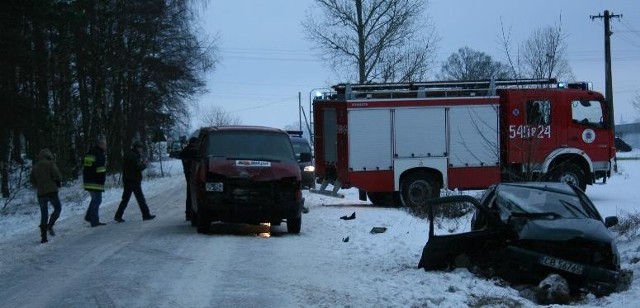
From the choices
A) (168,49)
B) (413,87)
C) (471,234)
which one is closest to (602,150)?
(413,87)

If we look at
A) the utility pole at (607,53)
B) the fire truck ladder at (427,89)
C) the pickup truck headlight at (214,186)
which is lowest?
the pickup truck headlight at (214,186)

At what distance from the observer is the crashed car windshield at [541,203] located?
9.41m

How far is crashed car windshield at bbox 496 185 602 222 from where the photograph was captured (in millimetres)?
9414

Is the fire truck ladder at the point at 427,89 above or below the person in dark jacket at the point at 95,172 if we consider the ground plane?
above

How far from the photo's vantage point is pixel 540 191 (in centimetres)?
1012

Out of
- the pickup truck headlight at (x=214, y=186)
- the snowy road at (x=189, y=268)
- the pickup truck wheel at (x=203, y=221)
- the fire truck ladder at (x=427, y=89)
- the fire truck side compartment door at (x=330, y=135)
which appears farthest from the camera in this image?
the fire truck side compartment door at (x=330, y=135)

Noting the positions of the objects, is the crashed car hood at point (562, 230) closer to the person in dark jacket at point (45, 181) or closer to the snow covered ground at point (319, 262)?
the snow covered ground at point (319, 262)

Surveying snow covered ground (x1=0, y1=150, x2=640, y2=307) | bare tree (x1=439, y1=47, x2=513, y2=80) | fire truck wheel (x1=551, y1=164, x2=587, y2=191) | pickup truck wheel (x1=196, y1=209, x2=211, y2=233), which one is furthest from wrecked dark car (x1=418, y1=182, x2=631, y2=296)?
bare tree (x1=439, y1=47, x2=513, y2=80)

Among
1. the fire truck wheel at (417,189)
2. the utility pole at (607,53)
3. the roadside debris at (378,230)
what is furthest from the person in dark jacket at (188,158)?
the utility pole at (607,53)

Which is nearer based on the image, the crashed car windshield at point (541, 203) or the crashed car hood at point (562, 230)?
the crashed car hood at point (562, 230)

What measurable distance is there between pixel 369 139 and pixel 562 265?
10.7 m

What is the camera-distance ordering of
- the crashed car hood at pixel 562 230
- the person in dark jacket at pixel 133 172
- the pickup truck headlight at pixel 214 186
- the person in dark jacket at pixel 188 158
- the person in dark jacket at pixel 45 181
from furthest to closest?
1. the person in dark jacket at pixel 133 172
2. the person in dark jacket at pixel 188 158
3. the person in dark jacket at pixel 45 181
4. the pickup truck headlight at pixel 214 186
5. the crashed car hood at pixel 562 230

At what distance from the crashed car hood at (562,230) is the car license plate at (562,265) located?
263mm

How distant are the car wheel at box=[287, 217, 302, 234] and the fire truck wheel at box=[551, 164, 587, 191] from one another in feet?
28.3
